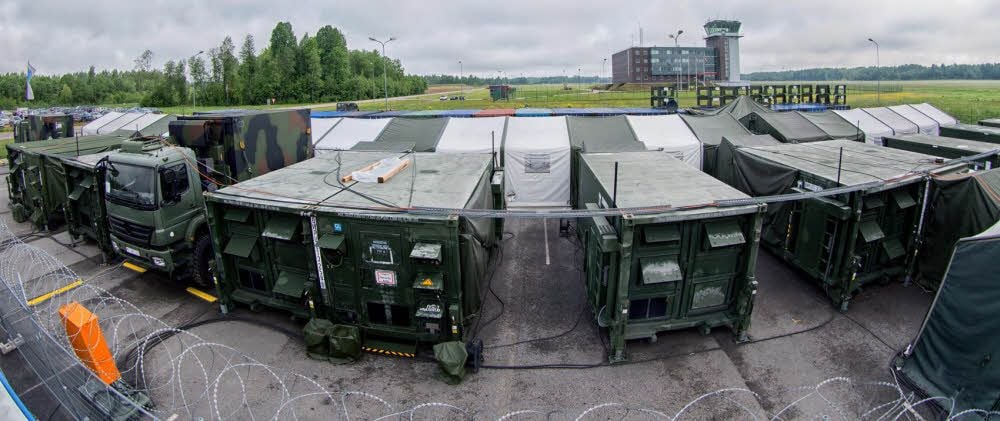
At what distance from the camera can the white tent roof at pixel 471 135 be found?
16000 millimetres

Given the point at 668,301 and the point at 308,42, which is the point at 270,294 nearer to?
the point at 668,301

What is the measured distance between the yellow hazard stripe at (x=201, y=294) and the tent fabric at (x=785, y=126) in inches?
667

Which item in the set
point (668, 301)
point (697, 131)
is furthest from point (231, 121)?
point (697, 131)

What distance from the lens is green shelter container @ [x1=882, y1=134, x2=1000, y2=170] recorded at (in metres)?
11.8

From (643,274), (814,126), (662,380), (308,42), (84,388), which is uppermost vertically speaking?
(308,42)

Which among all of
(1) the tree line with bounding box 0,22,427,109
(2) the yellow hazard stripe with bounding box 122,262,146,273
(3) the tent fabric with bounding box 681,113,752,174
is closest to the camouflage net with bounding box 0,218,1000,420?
(2) the yellow hazard stripe with bounding box 122,262,146,273

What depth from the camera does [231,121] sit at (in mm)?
11781

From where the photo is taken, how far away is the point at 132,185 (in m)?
9.74

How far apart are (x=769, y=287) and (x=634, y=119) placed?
29.6 feet

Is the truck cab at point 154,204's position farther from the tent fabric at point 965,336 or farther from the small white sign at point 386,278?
the tent fabric at point 965,336

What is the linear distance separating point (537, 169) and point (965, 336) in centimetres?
1114

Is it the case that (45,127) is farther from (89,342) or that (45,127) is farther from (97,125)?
(89,342)

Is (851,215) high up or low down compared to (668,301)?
up

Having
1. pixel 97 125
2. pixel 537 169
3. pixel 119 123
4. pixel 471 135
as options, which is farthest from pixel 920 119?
pixel 97 125
